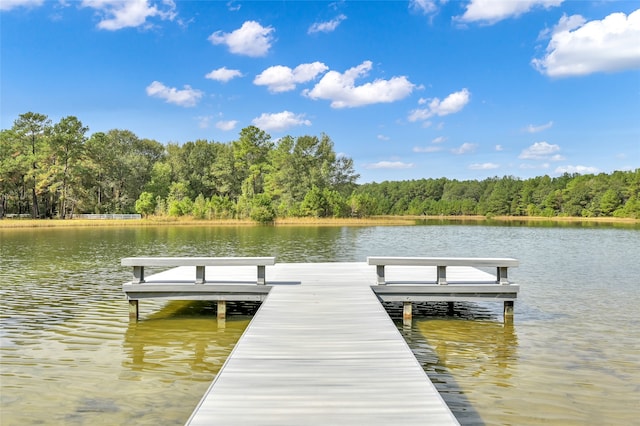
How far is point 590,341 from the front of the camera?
8102 mm

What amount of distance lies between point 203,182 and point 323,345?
2814 inches

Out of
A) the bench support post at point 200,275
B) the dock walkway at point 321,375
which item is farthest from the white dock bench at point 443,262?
the bench support post at point 200,275

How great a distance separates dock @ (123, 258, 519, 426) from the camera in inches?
154

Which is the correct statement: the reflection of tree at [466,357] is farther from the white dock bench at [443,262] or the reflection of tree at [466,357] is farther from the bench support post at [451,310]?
the white dock bench at [443,262]

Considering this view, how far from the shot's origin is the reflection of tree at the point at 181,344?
6840 millimetres

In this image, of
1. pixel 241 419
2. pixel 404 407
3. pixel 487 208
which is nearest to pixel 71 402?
pixel 241 419

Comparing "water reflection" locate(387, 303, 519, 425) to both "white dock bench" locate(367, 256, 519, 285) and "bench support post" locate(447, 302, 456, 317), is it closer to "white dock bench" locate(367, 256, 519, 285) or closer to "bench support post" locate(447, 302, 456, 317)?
"bench support post" locate(447, 302, 456, 317)

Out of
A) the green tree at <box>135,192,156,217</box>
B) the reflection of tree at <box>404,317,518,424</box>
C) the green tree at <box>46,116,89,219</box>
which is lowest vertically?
the reflection of tree at <box>404,317,518,424</box>

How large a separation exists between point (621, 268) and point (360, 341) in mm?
15273

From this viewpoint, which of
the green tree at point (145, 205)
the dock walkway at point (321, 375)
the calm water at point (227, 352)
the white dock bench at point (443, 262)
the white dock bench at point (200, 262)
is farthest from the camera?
the green tree at point (145, 205)

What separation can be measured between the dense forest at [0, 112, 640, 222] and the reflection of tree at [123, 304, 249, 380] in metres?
45.9

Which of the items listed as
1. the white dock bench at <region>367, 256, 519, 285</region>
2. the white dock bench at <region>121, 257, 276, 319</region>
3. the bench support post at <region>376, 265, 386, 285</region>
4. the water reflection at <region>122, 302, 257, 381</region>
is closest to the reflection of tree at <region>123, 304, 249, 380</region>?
the water reflection at <region>122, 302, 257, 381</region>

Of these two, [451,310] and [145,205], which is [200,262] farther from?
[145,205]

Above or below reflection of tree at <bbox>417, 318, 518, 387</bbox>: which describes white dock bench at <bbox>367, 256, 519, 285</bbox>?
above
